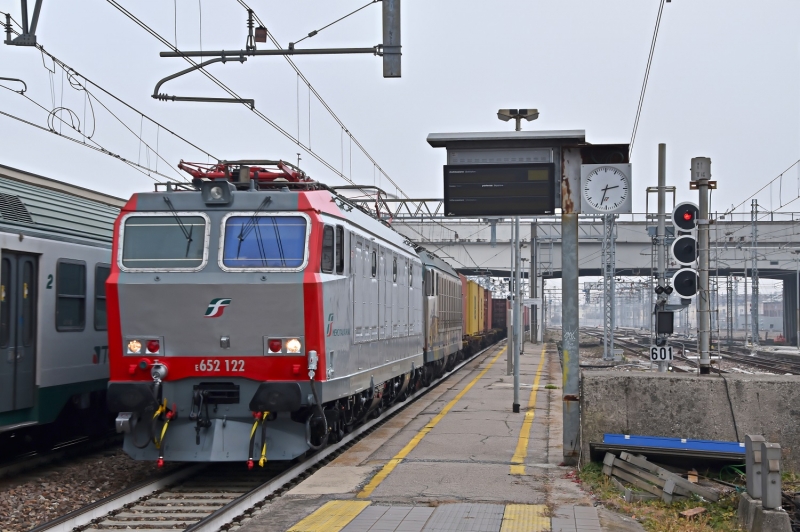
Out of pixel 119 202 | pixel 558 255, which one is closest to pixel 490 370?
pixel 119 202

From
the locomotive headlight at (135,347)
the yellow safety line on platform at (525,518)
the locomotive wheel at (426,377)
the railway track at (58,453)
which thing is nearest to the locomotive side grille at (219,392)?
the locomotive headlight at (135,347)

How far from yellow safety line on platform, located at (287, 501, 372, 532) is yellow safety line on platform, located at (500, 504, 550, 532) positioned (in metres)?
1.30

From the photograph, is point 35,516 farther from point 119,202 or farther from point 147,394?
point 119,202

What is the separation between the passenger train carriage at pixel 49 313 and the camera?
1086 centimetres

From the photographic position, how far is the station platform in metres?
7.92

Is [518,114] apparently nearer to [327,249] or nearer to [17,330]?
[327,249]

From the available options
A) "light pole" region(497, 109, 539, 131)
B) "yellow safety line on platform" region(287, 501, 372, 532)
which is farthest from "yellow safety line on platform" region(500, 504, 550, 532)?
"light pole" region(497, 109, 539, 131)

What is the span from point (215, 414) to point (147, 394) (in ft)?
2.46

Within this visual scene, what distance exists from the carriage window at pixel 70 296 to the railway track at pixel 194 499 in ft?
8.65

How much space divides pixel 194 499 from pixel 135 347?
1868mm

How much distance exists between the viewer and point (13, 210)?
440 inches

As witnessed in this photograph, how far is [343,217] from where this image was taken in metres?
11.3

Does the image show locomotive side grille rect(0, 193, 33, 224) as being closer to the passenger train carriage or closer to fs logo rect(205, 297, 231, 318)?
the passenger train carriage

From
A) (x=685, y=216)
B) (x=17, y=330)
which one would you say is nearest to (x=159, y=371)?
(x=17, y=330)
